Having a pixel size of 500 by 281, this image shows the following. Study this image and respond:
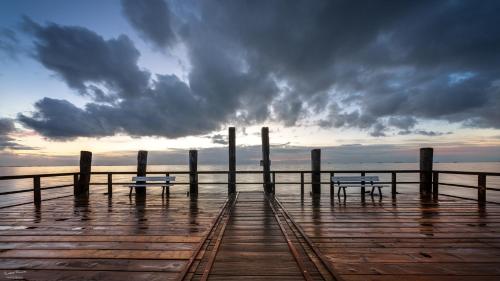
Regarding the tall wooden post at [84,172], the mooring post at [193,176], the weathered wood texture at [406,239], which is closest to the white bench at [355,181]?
the weathered wood texture at [406,239]

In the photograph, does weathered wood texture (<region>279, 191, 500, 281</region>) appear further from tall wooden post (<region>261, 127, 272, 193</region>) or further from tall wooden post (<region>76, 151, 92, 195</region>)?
tall wooden post (<region>76, 151, 92, 195</region>)

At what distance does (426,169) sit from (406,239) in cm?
752

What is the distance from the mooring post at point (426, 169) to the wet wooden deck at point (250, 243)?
10.5 ft

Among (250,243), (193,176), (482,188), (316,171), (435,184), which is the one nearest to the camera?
(250,243)

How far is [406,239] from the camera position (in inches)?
196

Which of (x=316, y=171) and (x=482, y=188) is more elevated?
(x=316, y=171)

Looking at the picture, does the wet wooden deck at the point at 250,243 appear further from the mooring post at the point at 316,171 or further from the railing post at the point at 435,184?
the mooring post at the point at 316,171

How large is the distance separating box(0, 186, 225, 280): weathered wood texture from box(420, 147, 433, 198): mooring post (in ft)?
28.0

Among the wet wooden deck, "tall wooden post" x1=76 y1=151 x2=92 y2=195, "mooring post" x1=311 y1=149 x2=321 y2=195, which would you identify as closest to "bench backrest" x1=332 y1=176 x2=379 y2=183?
"mooring post" x1=311 y1=149 x2=321 y2=195

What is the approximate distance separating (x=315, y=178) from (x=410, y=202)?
3540 millimetres

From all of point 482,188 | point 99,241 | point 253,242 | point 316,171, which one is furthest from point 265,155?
point 99,241

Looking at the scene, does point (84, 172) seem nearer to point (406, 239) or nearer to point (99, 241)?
point (99, 241)

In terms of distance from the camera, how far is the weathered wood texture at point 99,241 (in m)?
3.64

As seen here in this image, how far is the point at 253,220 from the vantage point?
6.48 m
